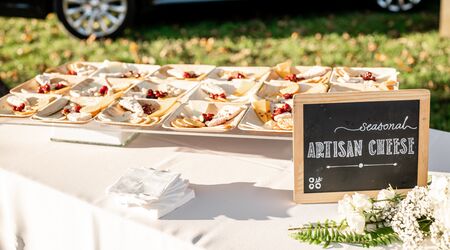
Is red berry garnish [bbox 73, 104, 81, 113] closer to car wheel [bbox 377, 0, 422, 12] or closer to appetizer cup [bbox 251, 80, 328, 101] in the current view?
appetizer cup [bbox 251, 80, 328, 101]

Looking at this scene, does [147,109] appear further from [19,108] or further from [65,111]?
[19,108]

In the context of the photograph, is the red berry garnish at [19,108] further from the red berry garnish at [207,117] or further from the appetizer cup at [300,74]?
the appetizer cup at [300,74]

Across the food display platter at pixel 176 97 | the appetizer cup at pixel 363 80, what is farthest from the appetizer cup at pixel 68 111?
the appetizer cup at pixel 363 80

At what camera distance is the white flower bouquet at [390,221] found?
5.91ft

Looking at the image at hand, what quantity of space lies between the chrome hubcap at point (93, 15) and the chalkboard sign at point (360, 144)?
17.5ft

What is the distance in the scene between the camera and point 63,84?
2986 mm

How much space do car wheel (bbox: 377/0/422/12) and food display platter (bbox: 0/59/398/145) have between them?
5.32 meters

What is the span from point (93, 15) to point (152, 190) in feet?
17.6

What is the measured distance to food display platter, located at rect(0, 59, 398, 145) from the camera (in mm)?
2488

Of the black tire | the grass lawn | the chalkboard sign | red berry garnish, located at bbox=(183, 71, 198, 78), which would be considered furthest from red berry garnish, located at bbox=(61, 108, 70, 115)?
the black tire

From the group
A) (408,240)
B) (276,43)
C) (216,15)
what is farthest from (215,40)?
(408,240)

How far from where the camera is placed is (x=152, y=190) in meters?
2.09

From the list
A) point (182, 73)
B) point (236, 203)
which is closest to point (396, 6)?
point (182, 73)

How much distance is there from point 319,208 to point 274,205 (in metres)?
0.13
